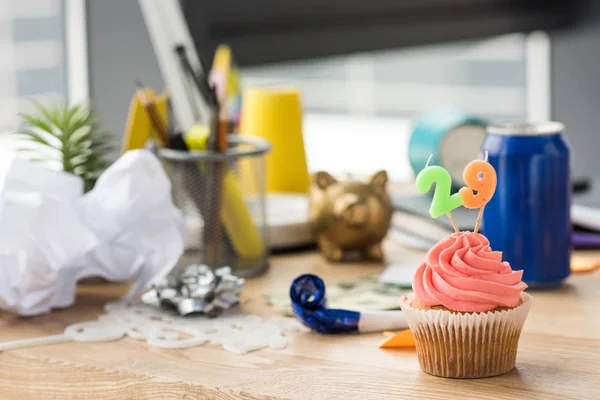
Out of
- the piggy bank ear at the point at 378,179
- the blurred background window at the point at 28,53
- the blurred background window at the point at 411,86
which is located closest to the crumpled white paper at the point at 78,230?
the piggy bank ear at the point at 378,179

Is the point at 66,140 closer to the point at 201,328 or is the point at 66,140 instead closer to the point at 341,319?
the point at 201,328

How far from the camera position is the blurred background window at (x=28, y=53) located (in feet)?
5.73

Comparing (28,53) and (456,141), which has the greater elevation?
(28,53)

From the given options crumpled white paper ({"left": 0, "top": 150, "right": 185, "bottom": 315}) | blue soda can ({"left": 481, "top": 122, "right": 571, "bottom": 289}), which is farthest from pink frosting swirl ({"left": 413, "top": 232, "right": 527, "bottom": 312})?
crumpled white paper ({"left": 0, "top": 150, "right": 185, "bottom": 315})

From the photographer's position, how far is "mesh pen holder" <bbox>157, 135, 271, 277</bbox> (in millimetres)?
1099

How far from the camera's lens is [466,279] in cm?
74

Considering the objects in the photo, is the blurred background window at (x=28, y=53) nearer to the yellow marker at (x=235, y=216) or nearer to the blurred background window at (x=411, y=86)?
the yellow marker at (x=235, y=216)

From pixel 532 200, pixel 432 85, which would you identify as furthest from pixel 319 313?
pixel 432 85

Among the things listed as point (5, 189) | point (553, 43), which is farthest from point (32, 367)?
point (553, 43)

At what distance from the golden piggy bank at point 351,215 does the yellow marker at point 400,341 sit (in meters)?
0.32

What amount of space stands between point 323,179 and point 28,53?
412 centimetres

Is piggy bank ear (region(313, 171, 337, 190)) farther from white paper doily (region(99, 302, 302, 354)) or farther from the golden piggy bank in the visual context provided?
white paper doily (region(99, 302, 302, 354))

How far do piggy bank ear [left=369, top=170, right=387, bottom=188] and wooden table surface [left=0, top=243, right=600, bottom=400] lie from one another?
0.27 metres

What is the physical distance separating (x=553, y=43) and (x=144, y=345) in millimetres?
1724
